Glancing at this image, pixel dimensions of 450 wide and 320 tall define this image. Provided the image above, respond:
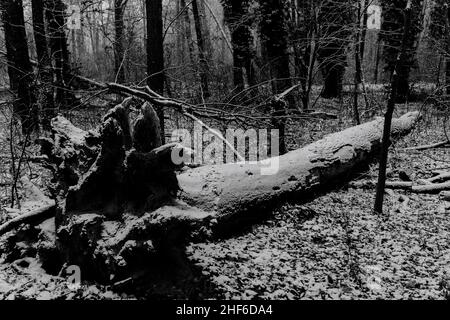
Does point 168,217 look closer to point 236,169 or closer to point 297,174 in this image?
point 236,169

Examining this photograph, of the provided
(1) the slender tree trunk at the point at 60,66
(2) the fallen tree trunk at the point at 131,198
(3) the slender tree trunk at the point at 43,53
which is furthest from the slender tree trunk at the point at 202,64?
(2) the fallen tree trunk at the point at 131,198

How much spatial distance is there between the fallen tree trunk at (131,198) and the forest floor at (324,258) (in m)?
0.24

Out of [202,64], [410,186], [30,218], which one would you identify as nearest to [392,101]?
[410,186]

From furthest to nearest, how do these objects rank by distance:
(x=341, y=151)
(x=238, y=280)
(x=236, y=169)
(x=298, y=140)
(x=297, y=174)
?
(x=298, y=140) → (x=341, y=151) → (x=297, y=174) → (x=236, y=169) → (x=238, y=280)

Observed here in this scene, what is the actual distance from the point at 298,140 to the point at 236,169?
450 cm

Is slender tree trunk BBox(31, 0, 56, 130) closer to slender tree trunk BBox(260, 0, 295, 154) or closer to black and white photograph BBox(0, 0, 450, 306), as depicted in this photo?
black and white photograph BBox(0, 0, 450, 306)

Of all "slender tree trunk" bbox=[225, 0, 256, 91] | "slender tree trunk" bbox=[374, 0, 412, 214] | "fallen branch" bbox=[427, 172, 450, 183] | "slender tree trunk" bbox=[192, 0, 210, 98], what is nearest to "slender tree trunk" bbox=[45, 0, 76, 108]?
"slender tree trunk" bbox=[192, 0, 210, 98]

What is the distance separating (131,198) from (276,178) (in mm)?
1931

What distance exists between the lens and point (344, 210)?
16.2 feet

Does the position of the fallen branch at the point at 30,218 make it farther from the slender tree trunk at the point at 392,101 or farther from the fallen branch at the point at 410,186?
the fallen branch at the point at 410,186

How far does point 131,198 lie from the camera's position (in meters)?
3.79

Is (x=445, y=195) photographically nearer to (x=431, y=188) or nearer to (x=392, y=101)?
(x=431, y=188)

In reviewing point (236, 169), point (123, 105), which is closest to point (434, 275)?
point (236, 169)

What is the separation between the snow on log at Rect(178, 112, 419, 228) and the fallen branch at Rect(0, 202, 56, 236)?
59.9 inches
